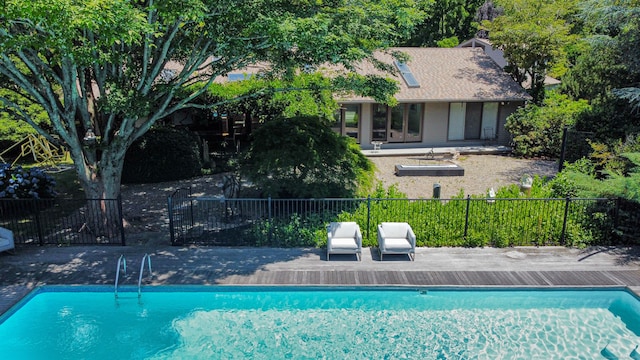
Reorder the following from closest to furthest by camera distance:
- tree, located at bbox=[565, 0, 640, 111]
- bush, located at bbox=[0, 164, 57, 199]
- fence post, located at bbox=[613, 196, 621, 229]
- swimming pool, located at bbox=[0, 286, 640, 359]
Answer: swimming pool, located at bbox=[0, 286, 640, 359] → fence post, located at bbox=[613, 196, 621, 229] → bush, located at bbox=[0, 164, 57, 199] → tree, located at bbox=[565, 0, 640, 111]

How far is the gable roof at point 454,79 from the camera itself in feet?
84.4

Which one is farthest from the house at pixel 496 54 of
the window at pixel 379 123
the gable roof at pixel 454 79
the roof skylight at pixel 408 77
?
the window at pixel 379 123

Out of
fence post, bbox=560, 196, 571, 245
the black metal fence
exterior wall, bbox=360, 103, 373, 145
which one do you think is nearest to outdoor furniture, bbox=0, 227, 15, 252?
the black metal fence

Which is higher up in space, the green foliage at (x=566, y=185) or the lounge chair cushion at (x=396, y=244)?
the green foliage at (x=566, y=185)

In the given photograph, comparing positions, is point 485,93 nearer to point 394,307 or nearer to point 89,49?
point 394,307

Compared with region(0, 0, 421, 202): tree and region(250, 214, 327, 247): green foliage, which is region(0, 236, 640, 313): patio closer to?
region(250, 214, 327, 247): green foliage

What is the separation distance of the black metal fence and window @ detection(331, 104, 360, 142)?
13.9 m

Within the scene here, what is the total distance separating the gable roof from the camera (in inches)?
1013

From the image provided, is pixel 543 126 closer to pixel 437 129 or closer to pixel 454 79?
pixel 437 129

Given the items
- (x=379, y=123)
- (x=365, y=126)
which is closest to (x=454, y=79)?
(x=379, y=123)

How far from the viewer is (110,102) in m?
12.0

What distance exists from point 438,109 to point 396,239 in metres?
15.5

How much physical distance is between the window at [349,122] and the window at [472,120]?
517cm

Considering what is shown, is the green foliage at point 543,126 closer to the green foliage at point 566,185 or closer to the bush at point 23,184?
the green foliage at point 566,185
